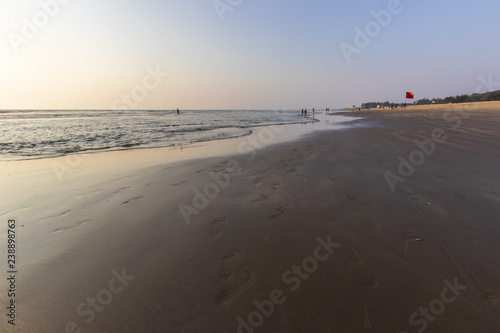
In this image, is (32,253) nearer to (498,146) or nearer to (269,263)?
(269,263)

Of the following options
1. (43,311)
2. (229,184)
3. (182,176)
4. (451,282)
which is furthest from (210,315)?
(182,176)

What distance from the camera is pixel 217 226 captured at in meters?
4.11

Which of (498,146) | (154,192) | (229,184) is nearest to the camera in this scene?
(154,192)

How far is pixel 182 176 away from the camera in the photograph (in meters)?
7.41

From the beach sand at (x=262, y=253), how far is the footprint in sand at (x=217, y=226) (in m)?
0.04

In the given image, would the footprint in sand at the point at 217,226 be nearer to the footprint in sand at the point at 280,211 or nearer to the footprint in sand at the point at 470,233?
the footprint in sand at the point at 280,211

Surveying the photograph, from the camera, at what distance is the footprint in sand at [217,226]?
151 inches

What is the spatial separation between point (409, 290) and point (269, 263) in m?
1.64

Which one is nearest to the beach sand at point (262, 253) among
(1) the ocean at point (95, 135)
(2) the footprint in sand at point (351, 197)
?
(2) the footprint in sand at point (351, 197)

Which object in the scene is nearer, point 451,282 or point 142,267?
point 451,282

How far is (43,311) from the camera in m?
2.36

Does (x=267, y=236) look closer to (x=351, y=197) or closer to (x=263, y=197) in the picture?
(x=263, y=197)

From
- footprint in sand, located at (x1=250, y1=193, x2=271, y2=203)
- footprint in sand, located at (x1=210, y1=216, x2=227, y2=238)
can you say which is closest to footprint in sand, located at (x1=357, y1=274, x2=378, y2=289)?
footprint in sand, located at (x1=210, y1=216, x2=227, y2=238)

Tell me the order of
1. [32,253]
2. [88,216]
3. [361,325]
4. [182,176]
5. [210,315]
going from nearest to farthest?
[361,325]
[210,315]
[32,253]
[88,216]
[182,176]
